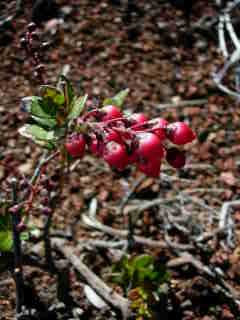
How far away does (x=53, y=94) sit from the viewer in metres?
1.24

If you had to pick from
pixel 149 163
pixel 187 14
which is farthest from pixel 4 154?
pixel 187 14

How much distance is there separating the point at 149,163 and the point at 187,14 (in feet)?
6.68

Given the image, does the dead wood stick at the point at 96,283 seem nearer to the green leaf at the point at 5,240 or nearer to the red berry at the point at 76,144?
the green leaf at the point at 5,240

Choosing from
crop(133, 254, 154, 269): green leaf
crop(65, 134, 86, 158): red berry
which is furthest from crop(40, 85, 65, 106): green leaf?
crop(133, 254, 154, 269): green leaf

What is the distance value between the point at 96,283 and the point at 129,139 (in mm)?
786

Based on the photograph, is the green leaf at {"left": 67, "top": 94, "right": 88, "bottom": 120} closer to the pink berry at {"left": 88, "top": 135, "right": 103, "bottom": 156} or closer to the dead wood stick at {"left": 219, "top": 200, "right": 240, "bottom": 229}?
the pink berry at {"left": 88, "top": 135, "right": 103, "bottom": 156}

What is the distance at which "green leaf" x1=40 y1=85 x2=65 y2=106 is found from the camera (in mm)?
1230

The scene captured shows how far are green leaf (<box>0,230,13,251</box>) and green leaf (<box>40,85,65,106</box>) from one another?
483 mm

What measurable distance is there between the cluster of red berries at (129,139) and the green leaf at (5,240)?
46 centimetres

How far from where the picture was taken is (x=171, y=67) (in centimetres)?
268

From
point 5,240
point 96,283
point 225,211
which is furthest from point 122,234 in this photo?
point 5,240

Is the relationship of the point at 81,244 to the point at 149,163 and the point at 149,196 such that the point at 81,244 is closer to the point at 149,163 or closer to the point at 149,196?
the point at 149,196

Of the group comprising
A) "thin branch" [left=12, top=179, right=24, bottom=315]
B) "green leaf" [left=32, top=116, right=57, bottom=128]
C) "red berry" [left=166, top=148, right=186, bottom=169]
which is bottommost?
"thin branch" [left=12, top=179, right=24, bottom=315]

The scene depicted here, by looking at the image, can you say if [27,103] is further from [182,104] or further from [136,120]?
[182,104]
